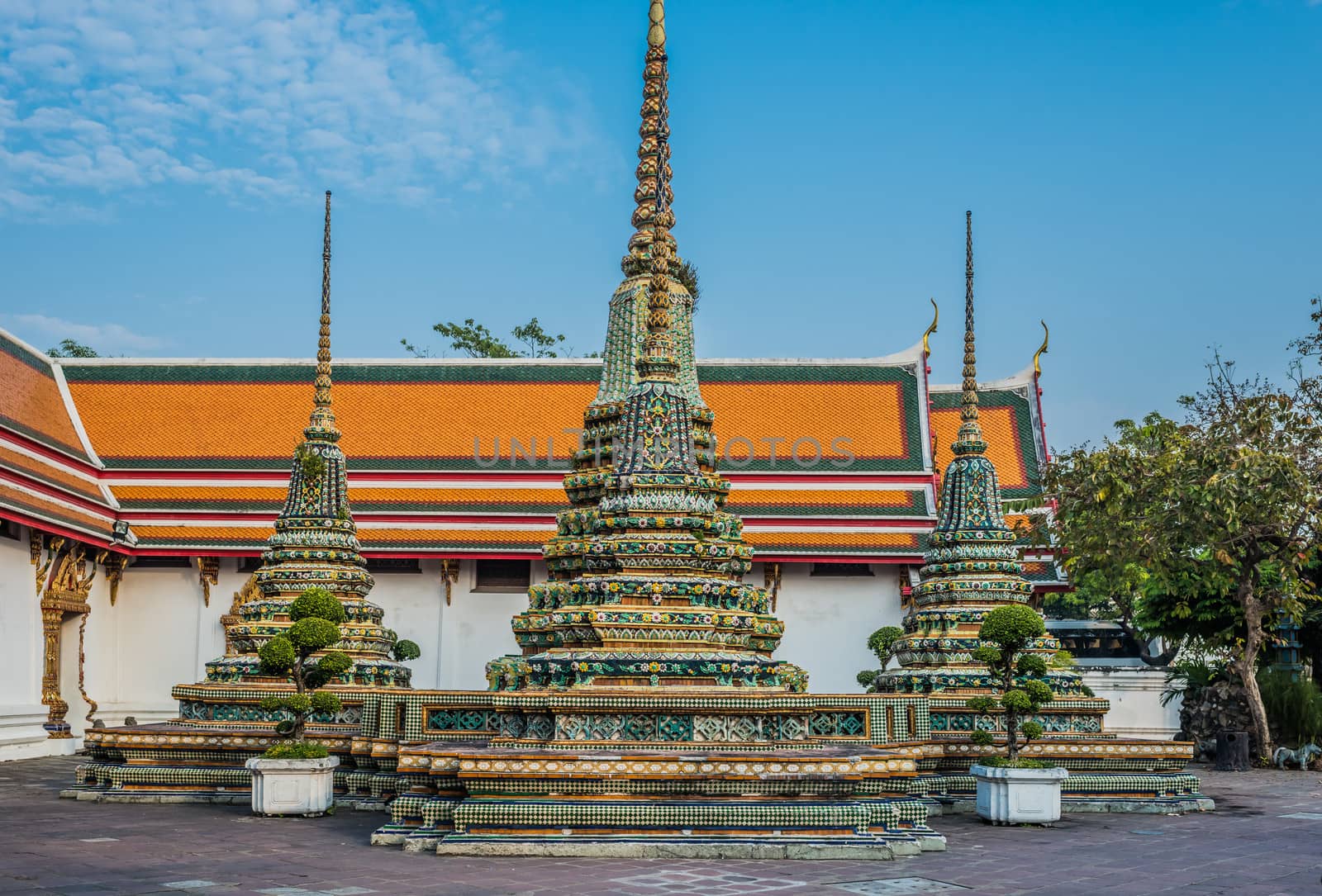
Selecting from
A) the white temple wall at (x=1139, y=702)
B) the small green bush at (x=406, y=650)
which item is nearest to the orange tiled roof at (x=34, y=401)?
the small green bush at (x=406, y=650)

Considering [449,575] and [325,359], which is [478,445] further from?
[325,359]

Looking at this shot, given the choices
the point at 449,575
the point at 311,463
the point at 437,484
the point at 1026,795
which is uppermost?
the point at 437,484

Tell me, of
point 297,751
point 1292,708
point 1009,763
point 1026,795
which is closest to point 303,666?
point 297,751

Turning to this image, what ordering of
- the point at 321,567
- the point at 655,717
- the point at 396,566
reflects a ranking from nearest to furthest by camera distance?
the point at 655,717
the point at 321,567
the point at 396,566

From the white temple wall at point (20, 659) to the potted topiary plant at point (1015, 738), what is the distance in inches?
617

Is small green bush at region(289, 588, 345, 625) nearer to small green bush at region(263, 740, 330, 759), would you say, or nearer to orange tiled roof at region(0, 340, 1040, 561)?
small green bush at region(263, 740, 330, 759)

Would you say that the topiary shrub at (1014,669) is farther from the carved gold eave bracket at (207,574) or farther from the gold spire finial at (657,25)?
the carved gold eave bracket at (207,574)

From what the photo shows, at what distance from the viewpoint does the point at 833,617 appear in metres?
26.9

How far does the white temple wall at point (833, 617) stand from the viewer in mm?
26641

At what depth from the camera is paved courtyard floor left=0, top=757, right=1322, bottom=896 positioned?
27.5 ft

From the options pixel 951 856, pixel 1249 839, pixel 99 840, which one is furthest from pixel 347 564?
pixel 1249 839

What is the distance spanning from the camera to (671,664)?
10633 mm

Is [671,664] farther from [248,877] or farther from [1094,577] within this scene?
[1094,577]

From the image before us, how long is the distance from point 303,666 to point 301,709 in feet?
2.49
